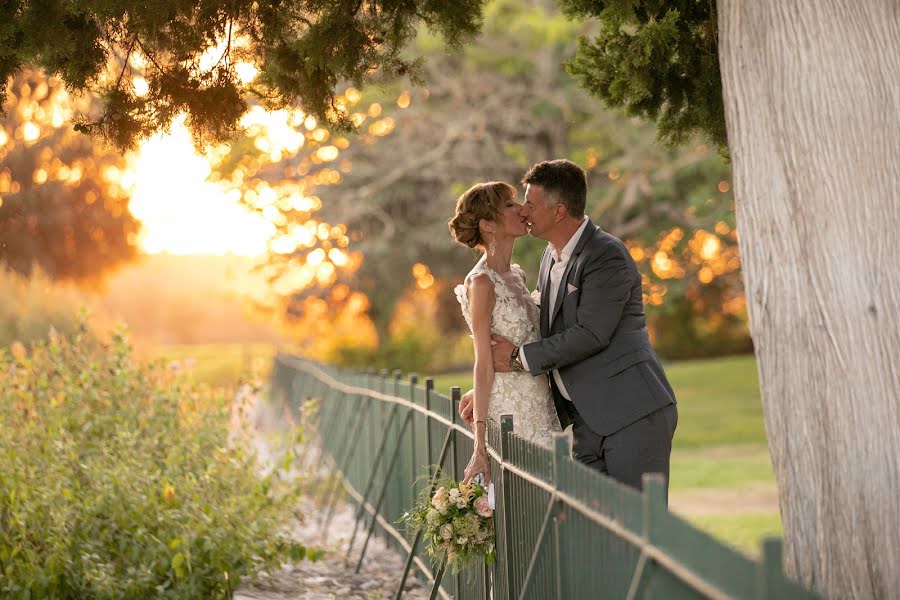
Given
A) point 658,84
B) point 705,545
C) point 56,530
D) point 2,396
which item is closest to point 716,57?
point 658,84

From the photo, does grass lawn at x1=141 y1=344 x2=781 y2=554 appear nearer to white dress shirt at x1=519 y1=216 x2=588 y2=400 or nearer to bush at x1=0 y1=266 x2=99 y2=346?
bush at x1=0 y1=266 x2=99 y2=346

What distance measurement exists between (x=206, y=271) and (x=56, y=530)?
156ft

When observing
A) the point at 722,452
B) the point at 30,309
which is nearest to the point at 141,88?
the point at 30,309

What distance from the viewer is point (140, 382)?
9.01 m

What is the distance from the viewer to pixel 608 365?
18.5 feet

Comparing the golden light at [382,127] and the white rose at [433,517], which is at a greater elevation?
the golden light at [382,127]

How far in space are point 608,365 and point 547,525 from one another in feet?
4.30

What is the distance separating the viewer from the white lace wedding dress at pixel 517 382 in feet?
19.5

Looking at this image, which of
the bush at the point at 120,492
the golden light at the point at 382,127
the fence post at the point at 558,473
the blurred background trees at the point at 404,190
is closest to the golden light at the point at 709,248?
the blurred background trees at the point at 404,190

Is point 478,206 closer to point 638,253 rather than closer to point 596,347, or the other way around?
point 596,347

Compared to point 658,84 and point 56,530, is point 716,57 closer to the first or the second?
point 658,84

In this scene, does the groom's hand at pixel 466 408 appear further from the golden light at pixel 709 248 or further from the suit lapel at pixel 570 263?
the golden light at pixel 709 248

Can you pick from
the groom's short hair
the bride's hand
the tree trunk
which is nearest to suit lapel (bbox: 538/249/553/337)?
the groom's short hair

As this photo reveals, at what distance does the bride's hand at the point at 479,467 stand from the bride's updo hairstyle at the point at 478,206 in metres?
1.04
